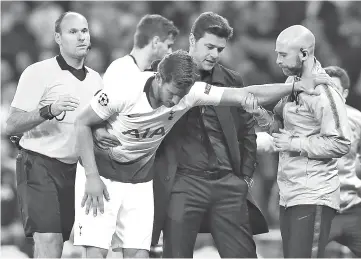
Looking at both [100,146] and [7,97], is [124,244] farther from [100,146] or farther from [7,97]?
[7,97]

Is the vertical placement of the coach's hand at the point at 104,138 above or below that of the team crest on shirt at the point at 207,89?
below

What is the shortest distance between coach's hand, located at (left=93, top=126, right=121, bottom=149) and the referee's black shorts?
23.8 inches

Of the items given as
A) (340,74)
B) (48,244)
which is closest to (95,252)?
(48,244)

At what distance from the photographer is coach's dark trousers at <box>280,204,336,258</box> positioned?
498 centimetres

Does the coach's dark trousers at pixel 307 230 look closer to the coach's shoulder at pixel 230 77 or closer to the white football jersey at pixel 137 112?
the white football jersey at pixel 137 112

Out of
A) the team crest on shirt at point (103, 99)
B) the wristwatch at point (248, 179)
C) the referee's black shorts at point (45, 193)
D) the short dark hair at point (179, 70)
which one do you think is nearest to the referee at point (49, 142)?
the referee's black shorts at point (45, 193)

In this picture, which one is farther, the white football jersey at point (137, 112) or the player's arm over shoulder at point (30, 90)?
the player's arm over shoulder at point (30, 90)

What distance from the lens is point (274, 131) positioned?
5324 millimetres

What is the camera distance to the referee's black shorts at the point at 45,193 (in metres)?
5.41

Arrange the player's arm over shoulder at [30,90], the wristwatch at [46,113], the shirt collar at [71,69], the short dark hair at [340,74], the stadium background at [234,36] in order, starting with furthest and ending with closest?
1. the stadium background at [234,36]
2. the short dark hair at [340,74]
3. the shirt collar at [71,69]
4. the player's arm over shoulder at [30,90]
5. the wristwatch at [46,113]

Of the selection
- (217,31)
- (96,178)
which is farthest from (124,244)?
(217,31)

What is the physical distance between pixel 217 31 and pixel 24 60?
15.1 ft

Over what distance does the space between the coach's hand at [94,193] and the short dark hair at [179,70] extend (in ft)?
2.57

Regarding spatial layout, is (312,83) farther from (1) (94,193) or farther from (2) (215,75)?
(1) (94,193)
